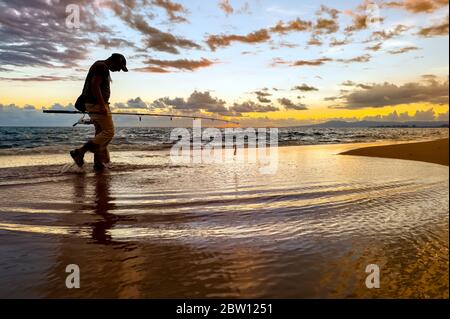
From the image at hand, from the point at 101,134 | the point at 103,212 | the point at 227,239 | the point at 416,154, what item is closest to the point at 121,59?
the point at 101,134

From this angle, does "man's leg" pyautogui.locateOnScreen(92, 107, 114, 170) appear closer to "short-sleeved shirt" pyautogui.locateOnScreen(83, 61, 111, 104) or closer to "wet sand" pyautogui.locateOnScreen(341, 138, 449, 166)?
"short-sleeved shirt" pyautogui.locateOnScreen(83, 61, 111, 104)

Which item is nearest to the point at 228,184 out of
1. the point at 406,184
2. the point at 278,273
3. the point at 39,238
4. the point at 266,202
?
the point at 266,202

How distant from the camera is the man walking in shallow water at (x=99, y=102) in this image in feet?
28.7

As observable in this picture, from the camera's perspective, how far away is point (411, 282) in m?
2.34

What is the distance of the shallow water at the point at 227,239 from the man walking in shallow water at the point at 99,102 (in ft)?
8.34

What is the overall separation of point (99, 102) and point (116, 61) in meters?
1.25

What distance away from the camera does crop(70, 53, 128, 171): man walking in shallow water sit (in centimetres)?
876

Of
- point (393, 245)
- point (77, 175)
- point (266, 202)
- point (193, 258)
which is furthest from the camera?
point (77, 175)

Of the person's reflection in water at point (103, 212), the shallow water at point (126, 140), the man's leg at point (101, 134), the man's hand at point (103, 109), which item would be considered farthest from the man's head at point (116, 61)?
the shallow water at point (126, 140)

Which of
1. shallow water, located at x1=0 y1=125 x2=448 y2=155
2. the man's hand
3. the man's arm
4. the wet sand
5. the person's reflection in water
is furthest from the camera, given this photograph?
shallow water, located at x1=0 y1=125 x2=448 y2=155

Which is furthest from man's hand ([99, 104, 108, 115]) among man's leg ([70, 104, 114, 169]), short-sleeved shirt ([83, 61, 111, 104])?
short-sleeved shirt ([83, 61, 111, 104])

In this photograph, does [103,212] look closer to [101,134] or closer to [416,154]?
[101,134]

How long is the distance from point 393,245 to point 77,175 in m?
7.26

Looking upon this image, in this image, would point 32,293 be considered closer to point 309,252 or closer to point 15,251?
point 15,251
